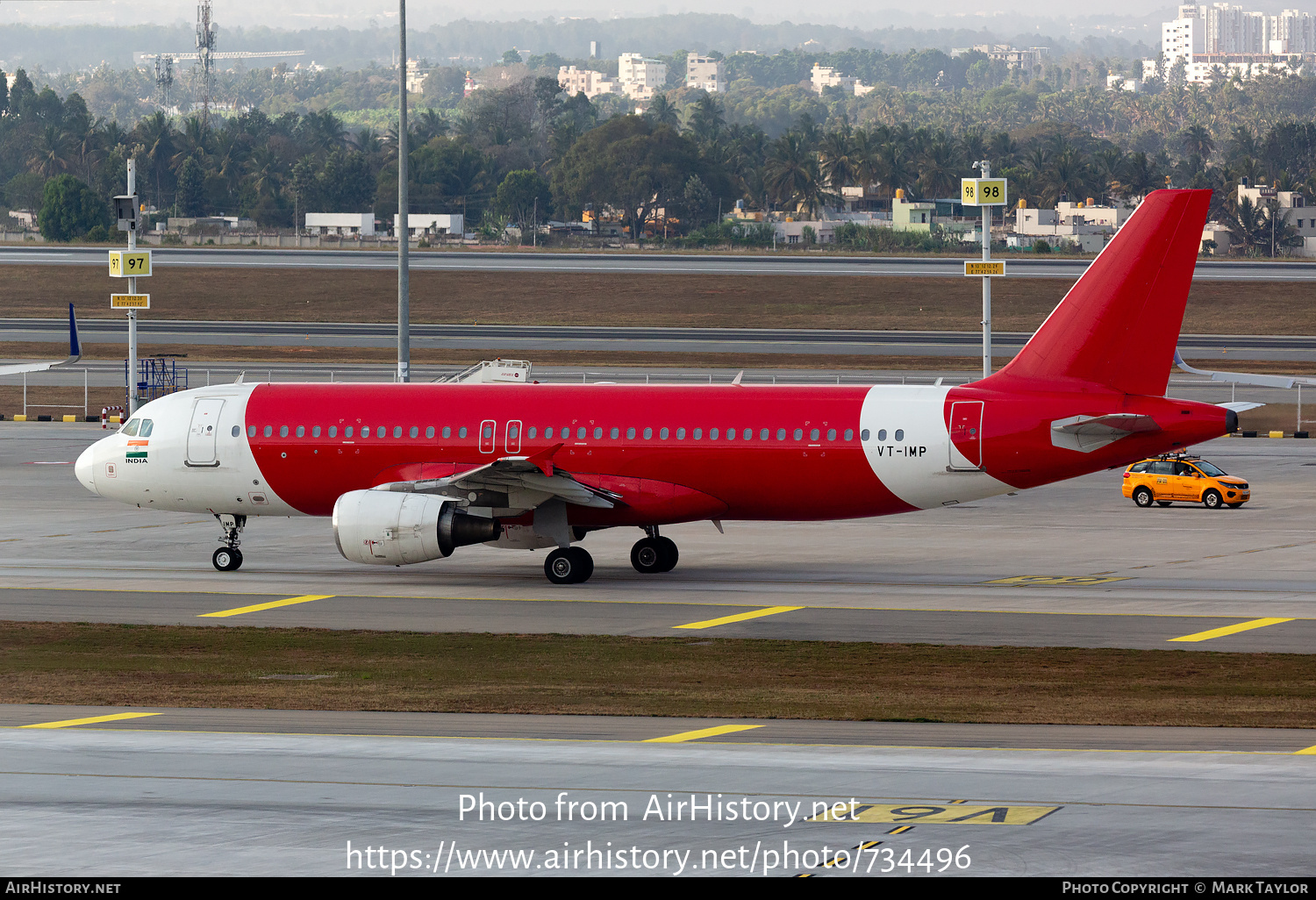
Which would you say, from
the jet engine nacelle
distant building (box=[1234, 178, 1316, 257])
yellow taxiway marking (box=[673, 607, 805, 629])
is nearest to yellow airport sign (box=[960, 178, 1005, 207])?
yellow taxiway marking (box=[673, 607, 805, 629])

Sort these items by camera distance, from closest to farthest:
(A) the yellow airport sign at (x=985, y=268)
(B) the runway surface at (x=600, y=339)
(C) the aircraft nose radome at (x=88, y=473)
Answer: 1. (C) the aircraft nose radome at (x=88, y=473)
2. (A) the yellow airport sign at (x=985, y=268)
3. (B) the runway surface at (x=600, y=339)

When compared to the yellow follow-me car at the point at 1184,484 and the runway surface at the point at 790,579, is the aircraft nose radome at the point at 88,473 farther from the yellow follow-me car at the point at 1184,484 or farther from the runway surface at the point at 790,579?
the yellow follow-me car at the point at 1184,484

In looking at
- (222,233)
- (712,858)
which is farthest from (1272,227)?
(712,858)

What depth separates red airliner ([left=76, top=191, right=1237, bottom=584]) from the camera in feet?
106

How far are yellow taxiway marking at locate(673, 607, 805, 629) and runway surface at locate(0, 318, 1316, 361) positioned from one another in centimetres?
6156

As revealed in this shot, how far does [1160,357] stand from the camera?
32219mm

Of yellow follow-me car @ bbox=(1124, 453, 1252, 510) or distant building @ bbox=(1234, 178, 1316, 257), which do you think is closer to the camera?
yellow follow-me car @ bbox=(1124, 453, 1252, 510)

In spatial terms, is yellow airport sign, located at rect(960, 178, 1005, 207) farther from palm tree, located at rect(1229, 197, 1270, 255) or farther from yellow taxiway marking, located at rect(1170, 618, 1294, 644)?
palm tree, located at rect(1229, 197, 1270, 255)

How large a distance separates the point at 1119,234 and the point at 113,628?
69.0 feet

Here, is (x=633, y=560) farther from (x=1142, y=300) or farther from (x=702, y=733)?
(x=702, y=733)

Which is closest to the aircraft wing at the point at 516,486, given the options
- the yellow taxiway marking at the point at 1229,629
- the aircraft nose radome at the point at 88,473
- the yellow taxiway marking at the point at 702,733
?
the aircraft nose radome at the point at 88,473

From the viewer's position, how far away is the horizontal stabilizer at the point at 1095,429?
31516 mm

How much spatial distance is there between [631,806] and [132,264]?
46.2m

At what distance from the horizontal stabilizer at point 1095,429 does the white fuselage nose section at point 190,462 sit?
1701 cm
